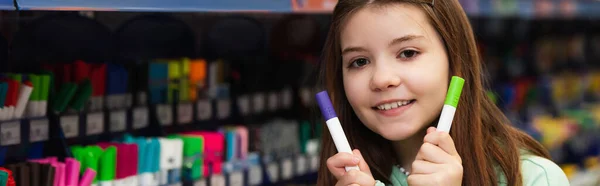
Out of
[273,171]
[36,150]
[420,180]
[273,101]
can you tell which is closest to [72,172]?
[36,150]

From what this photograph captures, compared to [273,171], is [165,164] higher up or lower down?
higher up

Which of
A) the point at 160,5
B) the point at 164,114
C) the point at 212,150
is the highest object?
the point at 160,5

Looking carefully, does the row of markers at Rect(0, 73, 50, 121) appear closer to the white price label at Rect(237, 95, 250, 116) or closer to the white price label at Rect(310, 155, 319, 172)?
the white price label at Rect(237, 95, 250, 116)

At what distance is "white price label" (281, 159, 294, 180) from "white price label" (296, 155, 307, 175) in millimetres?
34

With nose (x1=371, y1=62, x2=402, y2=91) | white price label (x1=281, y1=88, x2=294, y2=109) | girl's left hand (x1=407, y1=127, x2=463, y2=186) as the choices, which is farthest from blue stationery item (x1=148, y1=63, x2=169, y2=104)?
girl's left hand (x1=407, y1=127, x2=463, y2=186)

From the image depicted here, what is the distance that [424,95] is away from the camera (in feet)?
4.71

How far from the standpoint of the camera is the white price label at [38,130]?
61.0 inches

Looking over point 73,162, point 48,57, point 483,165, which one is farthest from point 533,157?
point 48,57

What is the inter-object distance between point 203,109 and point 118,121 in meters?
0.34

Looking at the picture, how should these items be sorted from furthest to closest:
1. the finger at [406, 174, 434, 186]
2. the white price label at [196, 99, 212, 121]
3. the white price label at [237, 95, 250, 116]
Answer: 1. the white price label at [237, 95, 250, 116]
2. the white price label at [196, 99, 212, 121]
3. the finger at [406, 174, 434, 186]

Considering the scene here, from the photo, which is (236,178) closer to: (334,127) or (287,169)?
(287,169)

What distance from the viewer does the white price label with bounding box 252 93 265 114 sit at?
2.29m

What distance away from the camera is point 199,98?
6.77 ft

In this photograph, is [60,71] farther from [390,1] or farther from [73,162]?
[390,1]
